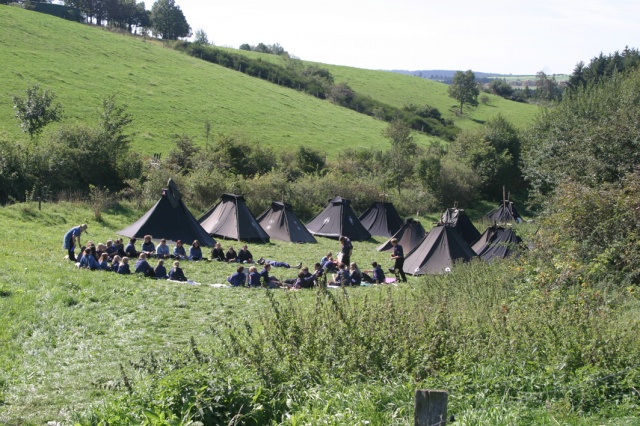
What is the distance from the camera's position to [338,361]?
686 centimetres

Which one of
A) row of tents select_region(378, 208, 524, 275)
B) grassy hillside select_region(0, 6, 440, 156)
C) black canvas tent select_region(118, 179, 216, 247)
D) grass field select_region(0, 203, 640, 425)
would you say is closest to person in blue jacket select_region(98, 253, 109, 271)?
grass field select_region(0, 203, 640, 425)

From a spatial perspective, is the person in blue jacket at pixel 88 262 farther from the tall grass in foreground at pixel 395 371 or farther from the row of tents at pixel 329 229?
the tall grass in foreground at pixel 395 371

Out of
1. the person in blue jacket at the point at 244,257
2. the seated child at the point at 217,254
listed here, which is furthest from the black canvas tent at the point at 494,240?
the seated child at the point at 217,254

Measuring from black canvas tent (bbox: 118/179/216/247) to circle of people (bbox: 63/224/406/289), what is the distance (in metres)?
1.58

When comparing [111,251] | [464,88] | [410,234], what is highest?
[464,88]

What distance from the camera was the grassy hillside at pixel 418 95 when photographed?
72250 millimetres

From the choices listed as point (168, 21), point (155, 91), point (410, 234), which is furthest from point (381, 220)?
point (168, 21)

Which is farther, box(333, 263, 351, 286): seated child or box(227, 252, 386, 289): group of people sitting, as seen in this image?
box(333, 263, 351, 286): seated child

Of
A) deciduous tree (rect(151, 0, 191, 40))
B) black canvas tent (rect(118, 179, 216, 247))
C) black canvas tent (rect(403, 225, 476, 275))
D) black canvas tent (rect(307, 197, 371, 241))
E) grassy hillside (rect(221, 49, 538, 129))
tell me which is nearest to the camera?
black canvas tent (rect(403, 225, 476, 275))

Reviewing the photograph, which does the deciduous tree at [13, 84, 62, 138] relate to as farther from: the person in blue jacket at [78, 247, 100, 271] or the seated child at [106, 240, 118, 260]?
the person in blue jacket at [78, 247, 100, 271]

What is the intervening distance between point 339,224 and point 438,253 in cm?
808

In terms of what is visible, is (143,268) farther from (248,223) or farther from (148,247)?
(248,223)

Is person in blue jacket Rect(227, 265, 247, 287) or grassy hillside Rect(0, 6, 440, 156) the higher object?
grassy hillside Rect(0, 6, 440, 156)

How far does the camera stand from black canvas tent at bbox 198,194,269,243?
2483cm
